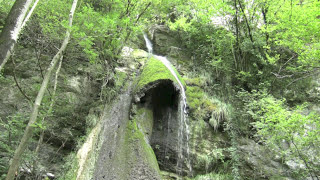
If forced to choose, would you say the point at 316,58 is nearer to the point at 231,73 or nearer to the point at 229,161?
the point at 231,73

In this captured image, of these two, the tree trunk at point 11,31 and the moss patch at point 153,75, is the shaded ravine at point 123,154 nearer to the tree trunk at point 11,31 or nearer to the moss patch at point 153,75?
the moss patch at point 153,75

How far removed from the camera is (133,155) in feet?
19.4

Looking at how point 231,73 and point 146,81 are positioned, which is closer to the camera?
point 146,81

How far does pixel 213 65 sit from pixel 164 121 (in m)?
4.00

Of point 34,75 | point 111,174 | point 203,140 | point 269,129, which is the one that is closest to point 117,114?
point 111,174

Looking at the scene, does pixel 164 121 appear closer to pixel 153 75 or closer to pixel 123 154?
pixel 153 75

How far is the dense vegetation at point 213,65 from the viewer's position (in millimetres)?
6070

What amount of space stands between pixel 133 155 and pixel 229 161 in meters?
3.60

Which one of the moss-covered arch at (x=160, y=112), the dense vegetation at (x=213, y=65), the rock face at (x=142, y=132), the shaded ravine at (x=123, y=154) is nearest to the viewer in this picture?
the shaded ravine at (x=123, y=154)

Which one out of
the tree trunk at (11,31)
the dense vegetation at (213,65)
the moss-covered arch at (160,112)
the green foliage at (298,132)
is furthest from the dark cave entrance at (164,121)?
the tree trunk at (11,31)

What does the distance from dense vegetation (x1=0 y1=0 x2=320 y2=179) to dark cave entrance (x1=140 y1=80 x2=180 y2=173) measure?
0.98 m

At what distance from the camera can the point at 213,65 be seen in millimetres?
9641

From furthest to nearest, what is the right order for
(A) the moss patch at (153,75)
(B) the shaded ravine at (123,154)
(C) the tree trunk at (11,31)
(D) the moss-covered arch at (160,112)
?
(A) the moss patch at (153,75)
(D) the moss-covered arch at (160,112)
(B) the shaded ravine at (123,154)
(C) the tree trunk at (11,31)

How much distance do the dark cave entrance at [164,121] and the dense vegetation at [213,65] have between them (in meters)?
0.98
